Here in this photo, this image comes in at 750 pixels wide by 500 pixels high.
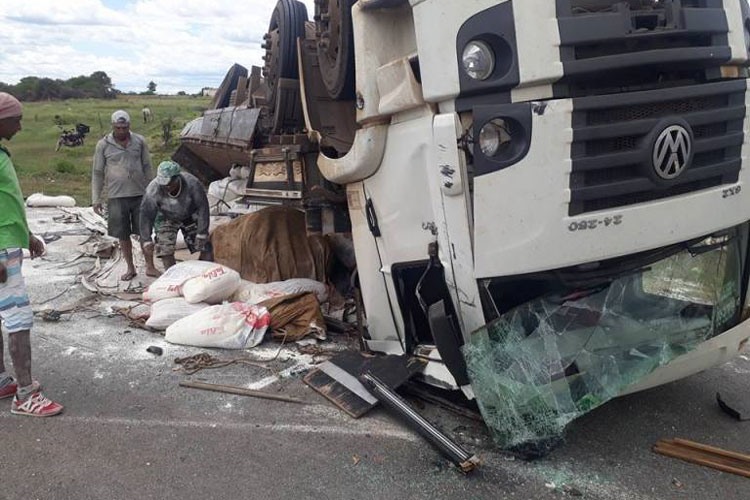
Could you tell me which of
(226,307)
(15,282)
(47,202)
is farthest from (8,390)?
(47,202)

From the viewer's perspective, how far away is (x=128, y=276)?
6137 millimetres

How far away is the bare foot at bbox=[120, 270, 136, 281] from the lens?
612 centimetres

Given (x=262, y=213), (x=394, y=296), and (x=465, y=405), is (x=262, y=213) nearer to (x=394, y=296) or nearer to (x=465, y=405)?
(x=394, y=296)

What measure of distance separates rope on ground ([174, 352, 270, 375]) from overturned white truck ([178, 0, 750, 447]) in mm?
1290

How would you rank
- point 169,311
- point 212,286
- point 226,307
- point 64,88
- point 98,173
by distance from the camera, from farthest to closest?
point 64,88 < point 98,173 < point 212,286 < point 169,311 < point 226,307

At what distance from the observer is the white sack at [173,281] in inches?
200

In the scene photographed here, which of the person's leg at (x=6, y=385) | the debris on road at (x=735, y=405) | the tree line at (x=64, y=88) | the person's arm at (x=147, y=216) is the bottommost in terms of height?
the debris on road at (x=735, y=405)

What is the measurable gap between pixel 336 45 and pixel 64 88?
57474mm

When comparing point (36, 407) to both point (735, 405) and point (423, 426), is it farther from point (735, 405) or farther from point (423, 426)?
point (735, 405)

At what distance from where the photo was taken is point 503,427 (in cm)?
282

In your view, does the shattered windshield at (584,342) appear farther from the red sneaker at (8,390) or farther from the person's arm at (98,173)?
the person's arm at (98,173)

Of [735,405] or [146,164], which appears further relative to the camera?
[146,164]

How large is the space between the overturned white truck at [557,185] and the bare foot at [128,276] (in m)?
3.49

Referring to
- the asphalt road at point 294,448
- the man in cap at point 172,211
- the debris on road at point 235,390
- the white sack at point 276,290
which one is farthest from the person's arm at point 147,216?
the debris on road at point 235,390
